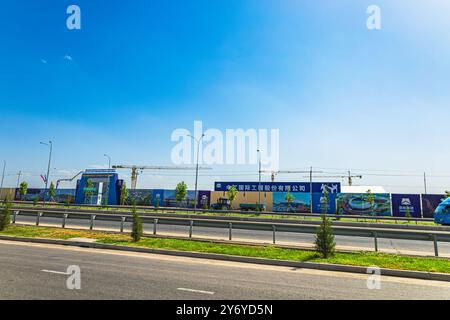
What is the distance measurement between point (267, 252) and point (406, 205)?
1577 inches

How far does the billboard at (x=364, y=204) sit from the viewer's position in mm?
42750

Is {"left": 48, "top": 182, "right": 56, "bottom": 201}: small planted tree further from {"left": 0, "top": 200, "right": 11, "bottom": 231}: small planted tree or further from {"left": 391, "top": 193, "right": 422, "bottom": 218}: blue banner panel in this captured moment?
{"left": 391, "top": 193, "right": 422, "bottom": 218}: blue banner panel

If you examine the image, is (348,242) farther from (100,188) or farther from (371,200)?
(100,188)

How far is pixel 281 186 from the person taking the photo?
5216 centimetres

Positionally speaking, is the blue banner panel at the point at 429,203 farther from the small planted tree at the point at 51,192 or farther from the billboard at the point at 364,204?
the small planted tree at the point at 51,192

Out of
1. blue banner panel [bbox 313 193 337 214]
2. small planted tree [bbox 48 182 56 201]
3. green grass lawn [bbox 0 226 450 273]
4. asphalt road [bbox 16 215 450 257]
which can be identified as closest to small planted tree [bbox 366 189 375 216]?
blue banner panel [bbox 313 193 337 214]

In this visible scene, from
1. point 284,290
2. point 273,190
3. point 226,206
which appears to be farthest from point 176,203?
point 284,290

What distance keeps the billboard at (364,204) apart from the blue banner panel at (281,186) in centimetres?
420

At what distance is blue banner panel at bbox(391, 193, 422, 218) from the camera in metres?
42.0

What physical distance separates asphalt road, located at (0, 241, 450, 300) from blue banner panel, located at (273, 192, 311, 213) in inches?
1536

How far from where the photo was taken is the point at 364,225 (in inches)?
940

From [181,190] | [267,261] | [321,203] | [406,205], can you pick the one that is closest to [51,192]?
[181,190]

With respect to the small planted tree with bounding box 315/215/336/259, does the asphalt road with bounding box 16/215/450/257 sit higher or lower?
lower

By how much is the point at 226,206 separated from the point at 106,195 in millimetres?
24302
